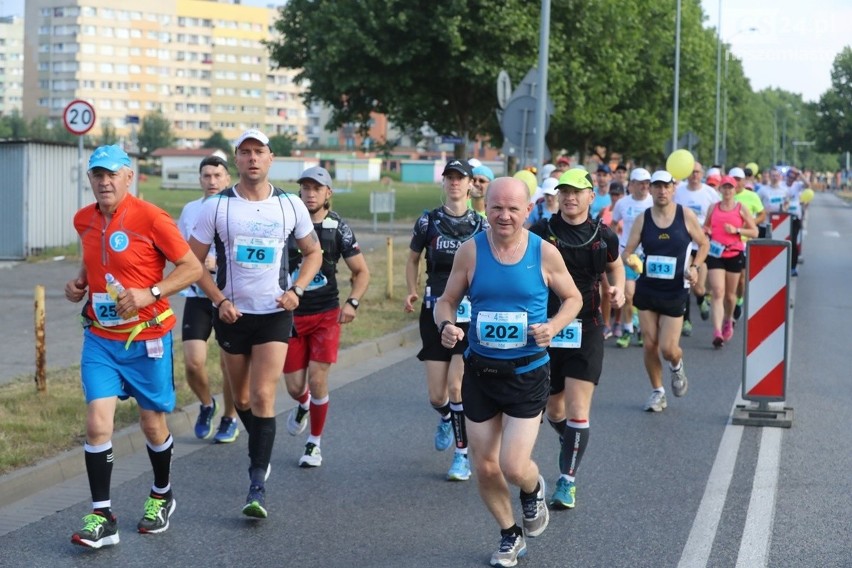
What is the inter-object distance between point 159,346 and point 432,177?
440ft

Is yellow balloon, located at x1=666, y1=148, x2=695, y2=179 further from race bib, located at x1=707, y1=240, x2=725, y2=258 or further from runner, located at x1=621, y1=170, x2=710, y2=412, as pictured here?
runner, located at x1=621, y1=170, x2=710, y2=412

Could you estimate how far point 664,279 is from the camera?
10.3 meters

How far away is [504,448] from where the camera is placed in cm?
588

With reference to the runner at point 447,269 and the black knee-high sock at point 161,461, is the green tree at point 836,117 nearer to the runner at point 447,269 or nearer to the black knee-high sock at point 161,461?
the runner at point 447,269

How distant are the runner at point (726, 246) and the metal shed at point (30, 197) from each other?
44.0 feet

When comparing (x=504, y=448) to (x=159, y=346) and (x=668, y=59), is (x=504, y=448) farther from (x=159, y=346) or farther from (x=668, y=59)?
(x=668, y=59)

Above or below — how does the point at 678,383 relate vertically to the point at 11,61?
below

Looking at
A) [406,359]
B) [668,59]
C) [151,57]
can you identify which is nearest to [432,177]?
[151,57]

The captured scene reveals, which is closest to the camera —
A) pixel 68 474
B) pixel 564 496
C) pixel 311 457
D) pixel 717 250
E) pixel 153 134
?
Answer: pixel 564 496

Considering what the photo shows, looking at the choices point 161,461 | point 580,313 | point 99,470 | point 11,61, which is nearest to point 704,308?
point 580,313

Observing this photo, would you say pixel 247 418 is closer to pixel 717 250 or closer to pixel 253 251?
pixel 253 251

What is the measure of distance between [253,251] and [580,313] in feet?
6.37

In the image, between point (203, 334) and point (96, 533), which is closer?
point (96, 533)

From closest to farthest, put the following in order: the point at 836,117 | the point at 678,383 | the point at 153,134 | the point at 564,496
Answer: the point at 564,496 < the point at 678,383 < the point at 836,117 < the point at 153,134
